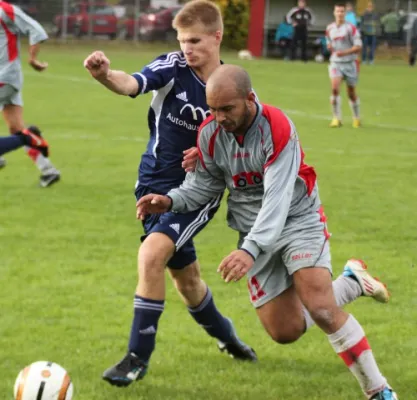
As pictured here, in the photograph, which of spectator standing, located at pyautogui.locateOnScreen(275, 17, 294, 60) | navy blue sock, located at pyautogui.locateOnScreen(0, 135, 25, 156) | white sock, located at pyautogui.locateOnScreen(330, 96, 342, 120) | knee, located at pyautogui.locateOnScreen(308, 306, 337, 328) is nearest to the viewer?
knee, located at pyautogui.locateOnScreen(308, 306, 337, 328)

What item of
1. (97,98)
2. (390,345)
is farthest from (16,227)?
(97,98)

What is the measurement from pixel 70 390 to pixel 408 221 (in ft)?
19.8

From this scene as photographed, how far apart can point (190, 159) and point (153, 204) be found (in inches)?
12.3

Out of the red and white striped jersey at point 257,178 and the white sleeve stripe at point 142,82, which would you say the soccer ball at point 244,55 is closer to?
the white sleeve stripe at point 142,82

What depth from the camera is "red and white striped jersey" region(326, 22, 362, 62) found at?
64.2 feet

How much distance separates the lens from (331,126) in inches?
744

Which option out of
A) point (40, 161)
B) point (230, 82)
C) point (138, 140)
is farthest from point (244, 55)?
point (230, 82)

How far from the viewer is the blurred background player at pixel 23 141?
11078 mm

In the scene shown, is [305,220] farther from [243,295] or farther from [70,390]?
[243,295]

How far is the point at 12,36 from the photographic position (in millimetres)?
11898

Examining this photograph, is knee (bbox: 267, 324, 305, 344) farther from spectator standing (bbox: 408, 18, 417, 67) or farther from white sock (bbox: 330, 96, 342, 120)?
spectator standing (bbox: 408, 18, 417, 67)

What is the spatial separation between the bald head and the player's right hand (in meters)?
0.63

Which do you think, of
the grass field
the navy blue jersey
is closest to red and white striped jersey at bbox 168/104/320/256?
the navy blue jersey

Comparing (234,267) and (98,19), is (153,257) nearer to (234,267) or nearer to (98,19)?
(234,267)
